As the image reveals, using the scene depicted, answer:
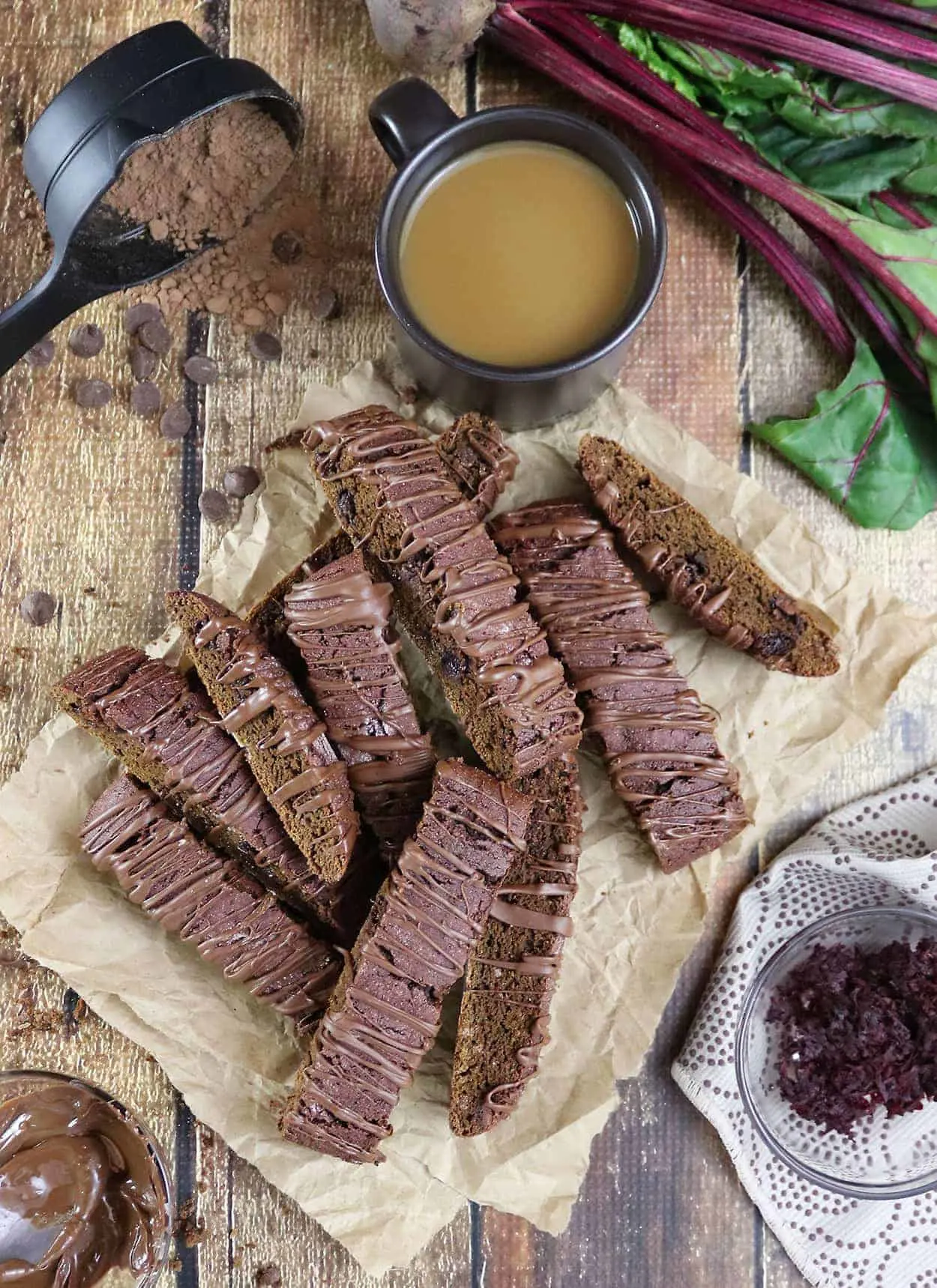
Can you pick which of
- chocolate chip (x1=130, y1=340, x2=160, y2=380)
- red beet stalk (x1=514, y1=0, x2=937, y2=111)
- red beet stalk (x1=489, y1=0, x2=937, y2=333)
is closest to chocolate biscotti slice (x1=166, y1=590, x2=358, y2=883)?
chocolate chip (x1=130, y1=340, x2=160, y2=380)

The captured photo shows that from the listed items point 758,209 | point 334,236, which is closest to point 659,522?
point 758,209

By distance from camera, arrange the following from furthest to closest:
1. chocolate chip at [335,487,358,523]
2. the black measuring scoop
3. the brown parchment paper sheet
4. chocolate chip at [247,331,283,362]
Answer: chocolate chip at [247,331,283,362], the brown parchment paper sheet, chocolate chip at [335,487,358,523], the black measuring scoop

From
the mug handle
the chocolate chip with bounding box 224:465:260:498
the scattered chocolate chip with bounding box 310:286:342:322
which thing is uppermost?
the mug handle

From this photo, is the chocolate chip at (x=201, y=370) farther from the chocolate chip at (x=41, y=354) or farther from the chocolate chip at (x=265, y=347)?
the chocolate chip at (x=41, y=354)

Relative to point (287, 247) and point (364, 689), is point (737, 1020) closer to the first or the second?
point (364, 689)

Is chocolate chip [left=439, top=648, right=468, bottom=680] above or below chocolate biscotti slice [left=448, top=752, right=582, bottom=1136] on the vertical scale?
above

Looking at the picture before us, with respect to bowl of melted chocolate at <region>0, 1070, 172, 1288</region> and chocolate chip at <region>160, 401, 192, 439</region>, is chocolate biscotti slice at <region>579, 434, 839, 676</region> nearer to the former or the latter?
chocolate chip at <region>160, 401, 192, 439</region>

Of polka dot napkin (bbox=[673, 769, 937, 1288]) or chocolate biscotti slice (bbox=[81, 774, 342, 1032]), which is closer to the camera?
chocolate biscotti slice (bbox=[81, 774, 342, 1032])

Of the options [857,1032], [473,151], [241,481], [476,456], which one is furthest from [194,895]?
[473,151]
